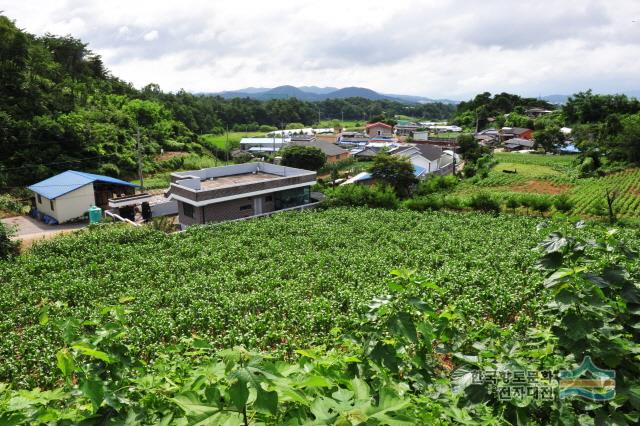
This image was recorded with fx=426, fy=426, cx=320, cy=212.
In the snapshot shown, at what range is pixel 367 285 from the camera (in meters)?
14.3

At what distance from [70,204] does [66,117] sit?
615 inches

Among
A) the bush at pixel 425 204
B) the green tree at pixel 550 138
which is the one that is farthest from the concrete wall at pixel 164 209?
the green tree at pixel 550 138

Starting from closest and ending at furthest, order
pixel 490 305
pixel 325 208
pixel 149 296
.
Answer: pixel 490 305 → pixel 149 296 → pixel 325 208

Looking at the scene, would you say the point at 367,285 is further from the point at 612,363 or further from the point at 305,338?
the point at 612,363

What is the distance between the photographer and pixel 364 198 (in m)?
30.1

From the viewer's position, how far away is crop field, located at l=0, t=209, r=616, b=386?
37.3 ft

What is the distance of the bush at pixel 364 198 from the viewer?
29.8 metres

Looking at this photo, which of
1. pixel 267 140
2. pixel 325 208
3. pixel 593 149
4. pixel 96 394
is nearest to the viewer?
pixel 96 394

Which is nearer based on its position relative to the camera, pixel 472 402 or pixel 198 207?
pixel 472 402

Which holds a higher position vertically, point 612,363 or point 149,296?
point 612,363

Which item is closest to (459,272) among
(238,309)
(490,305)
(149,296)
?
(490,305)

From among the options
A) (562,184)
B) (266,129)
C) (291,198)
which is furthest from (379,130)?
(291,198)

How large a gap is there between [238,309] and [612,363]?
10864mm

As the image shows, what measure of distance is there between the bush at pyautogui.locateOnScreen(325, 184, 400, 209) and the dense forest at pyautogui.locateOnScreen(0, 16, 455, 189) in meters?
22.5
